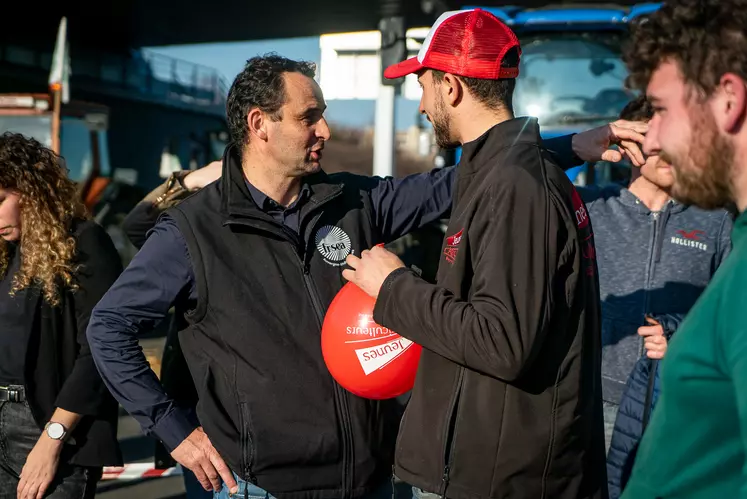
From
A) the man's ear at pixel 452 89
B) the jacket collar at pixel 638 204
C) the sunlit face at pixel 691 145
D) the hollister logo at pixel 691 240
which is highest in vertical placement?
the man's ear at pixel 452 89

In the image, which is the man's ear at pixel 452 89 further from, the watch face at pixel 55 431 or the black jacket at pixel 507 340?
the watch face at pixel 55 431

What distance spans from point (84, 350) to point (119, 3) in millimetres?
24928

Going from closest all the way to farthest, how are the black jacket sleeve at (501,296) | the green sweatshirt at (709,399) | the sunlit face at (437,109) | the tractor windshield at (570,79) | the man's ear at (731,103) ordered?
the green sweatshirt at (709,399) < the man's ear at (731,103) < the black jacket sleeve at (501,296) < the sunlit face at (437,109) < the tractor windshield at (570,79)

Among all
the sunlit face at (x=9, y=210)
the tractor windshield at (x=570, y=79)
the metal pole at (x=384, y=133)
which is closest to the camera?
the sunlit face at (x=9, y=210)

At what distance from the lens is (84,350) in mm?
3154

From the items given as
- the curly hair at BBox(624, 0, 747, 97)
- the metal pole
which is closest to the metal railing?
the metal pole

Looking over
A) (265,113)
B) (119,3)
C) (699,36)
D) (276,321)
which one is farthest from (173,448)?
(119,3)

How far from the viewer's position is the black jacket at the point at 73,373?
10.2 feet

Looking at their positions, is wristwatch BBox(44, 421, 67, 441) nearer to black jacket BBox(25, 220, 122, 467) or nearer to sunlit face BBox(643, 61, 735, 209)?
black jacket BBox(25, 220, 122, 467)

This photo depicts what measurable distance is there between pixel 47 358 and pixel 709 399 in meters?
2.55

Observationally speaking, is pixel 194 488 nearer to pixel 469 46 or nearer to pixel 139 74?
pixel 469 46

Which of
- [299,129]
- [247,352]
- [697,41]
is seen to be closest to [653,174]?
[299,129]

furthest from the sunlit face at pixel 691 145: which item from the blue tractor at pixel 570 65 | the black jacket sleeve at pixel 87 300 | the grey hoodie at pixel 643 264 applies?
the blue tractor at pixel 570 65

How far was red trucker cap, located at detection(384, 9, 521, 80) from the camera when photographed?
2287 millimetres
